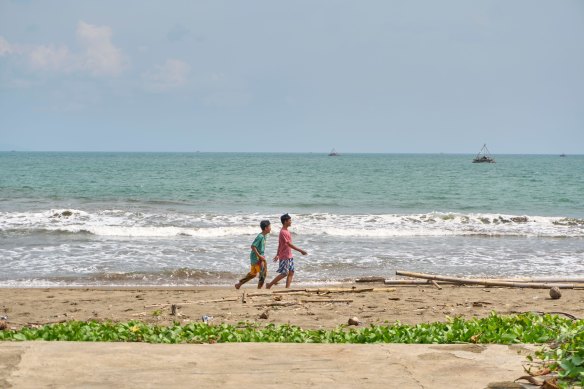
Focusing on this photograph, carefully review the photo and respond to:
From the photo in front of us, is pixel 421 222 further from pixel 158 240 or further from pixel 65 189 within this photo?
pixel 65 189

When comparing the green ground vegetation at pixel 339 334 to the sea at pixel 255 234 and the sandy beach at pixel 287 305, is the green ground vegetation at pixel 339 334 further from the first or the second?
the sea at pixel 255 234

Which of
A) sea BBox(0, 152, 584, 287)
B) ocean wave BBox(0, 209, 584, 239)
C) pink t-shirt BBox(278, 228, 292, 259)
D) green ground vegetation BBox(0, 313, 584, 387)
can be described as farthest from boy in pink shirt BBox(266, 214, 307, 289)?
ocean wave BBox(0, 209, 584, 239)

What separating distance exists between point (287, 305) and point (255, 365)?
525 cm

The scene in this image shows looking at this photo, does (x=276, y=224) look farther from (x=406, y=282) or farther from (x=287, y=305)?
(x=287, y=305)

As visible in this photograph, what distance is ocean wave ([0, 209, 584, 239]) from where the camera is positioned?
22031 millimetres

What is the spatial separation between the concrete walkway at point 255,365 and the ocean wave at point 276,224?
639 inches

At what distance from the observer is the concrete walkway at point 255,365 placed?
182 inches

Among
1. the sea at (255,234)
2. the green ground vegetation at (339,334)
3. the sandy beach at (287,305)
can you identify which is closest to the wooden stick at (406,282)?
the sandy beach at (287,305)

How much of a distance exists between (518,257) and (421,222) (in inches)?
345

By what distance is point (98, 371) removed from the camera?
480cm

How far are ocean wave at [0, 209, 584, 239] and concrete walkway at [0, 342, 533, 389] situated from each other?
16231 mm

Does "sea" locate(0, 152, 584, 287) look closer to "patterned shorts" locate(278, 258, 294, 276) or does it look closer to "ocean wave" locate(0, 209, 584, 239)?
"ocean wave" locate(0, 209, 584, 239)

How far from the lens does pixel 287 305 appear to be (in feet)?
33.7

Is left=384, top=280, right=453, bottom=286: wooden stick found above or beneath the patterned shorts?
beneath
